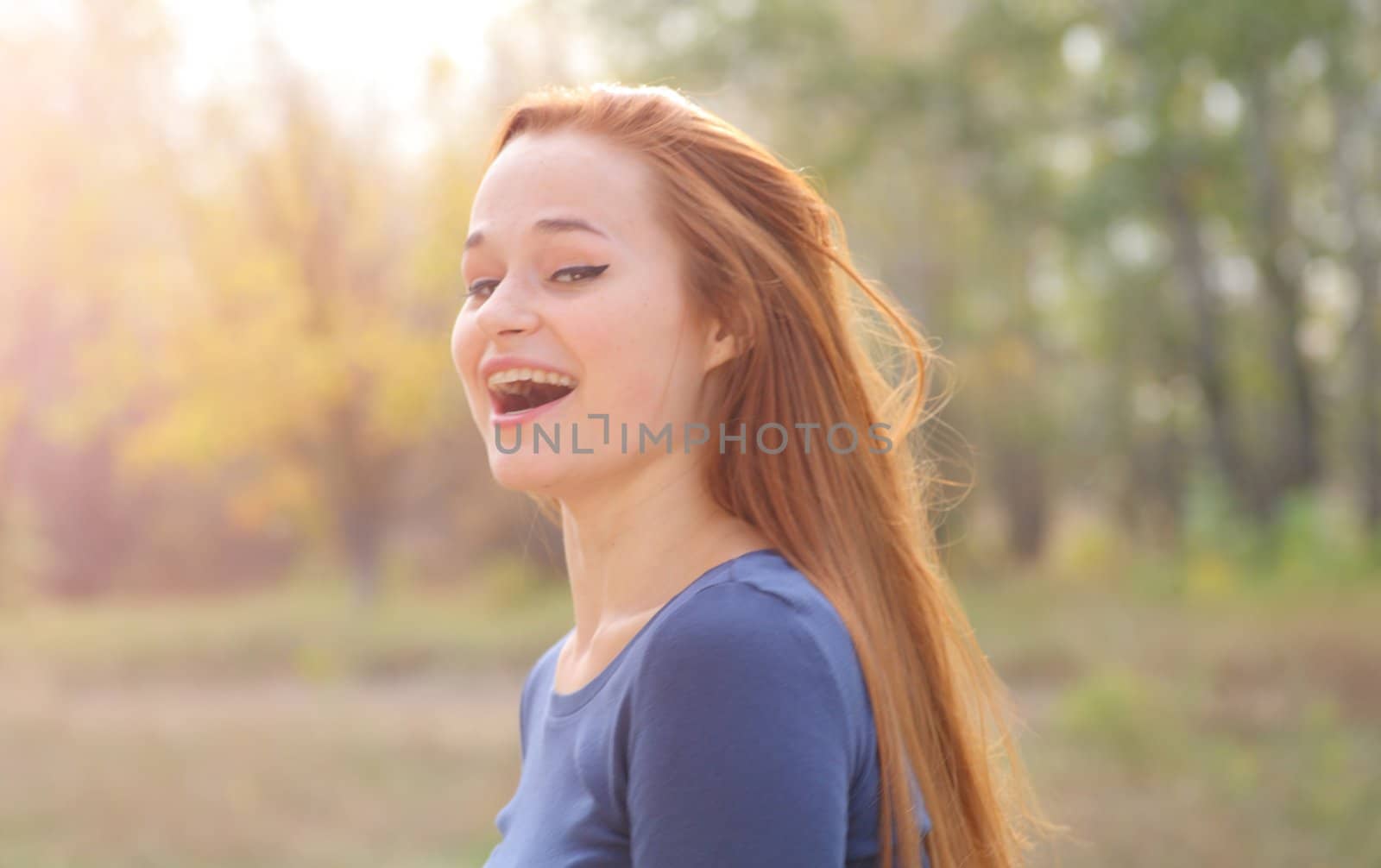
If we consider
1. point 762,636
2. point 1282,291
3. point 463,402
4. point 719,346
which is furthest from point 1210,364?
point 762,636

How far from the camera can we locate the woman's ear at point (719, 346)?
1162 millimetres

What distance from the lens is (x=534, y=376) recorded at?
1137 mm

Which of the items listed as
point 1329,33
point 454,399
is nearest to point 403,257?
point 454,399

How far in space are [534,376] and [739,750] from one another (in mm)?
404

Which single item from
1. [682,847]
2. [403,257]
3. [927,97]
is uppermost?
[927,97]

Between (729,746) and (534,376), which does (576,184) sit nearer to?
(534,376)

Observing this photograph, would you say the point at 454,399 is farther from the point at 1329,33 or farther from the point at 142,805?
the point at 1329,33

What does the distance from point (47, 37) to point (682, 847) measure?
394 inches

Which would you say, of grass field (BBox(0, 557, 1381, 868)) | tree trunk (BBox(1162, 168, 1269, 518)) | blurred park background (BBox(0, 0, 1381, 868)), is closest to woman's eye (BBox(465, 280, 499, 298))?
grass field (BBox(0, 557, 1381, 868))

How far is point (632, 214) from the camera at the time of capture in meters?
1.12

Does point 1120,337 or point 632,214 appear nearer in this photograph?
point 632,214

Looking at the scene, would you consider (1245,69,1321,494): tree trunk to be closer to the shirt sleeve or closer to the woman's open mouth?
the woman's open mouth

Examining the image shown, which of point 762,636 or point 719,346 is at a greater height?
point 719,346

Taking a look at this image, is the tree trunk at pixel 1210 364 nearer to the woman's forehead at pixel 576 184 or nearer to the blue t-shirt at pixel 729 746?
the woman's forehead at pixel 576 184
